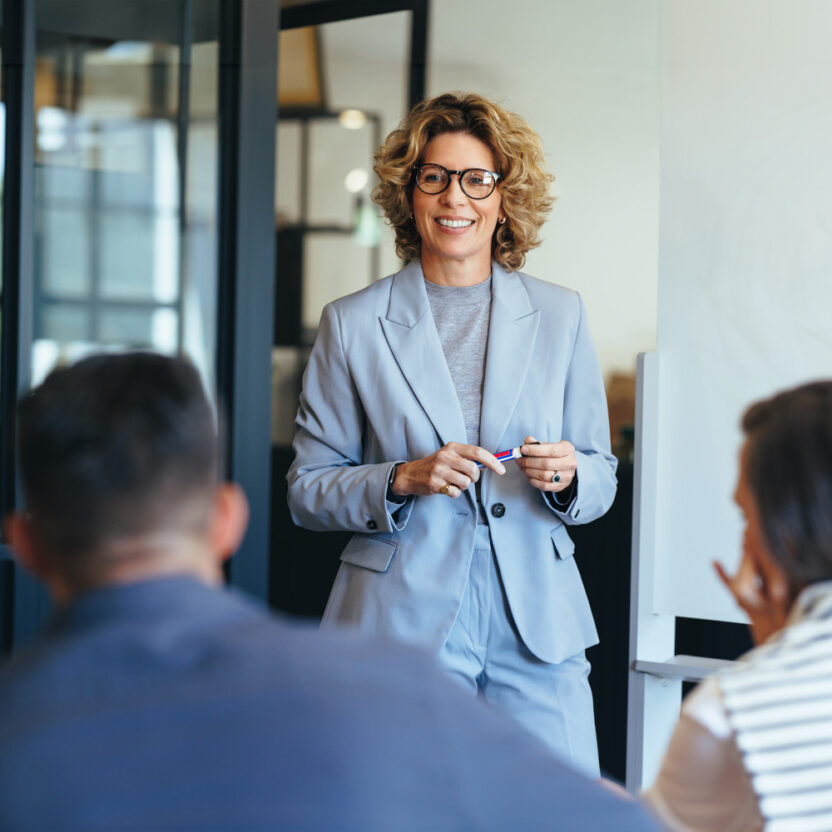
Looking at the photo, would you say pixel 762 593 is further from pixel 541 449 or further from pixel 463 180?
pixel 463 180

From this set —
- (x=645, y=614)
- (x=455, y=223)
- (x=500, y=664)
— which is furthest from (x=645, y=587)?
(x=455, y=223)

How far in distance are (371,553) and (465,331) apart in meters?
0.50

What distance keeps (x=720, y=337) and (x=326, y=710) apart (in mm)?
2275

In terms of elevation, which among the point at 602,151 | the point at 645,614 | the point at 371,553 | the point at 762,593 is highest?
the point at 602,151

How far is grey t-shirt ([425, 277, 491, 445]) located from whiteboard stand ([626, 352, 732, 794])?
722 mm

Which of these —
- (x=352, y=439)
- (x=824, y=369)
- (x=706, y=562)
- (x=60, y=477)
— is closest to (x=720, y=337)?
(x=824, y=369)

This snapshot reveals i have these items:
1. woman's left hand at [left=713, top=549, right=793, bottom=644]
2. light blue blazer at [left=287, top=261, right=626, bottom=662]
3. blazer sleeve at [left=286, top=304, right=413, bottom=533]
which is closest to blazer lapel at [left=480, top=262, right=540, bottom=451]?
light blue blazer at [left=287, top=261, right=626, bottom=662]

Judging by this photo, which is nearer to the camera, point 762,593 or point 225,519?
point 225,519

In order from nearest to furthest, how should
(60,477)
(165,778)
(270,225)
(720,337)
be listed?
(165,778), (60,477), (270,225), (720,337)

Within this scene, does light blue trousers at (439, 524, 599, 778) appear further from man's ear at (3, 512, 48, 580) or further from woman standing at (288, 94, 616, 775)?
man's ear at (3, 512, 48, 580)

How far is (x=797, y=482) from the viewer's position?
1.18m

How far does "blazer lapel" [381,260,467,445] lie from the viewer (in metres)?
2.25

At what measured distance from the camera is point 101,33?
9.77ft

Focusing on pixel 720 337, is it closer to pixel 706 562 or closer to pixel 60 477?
pixel 706 562
